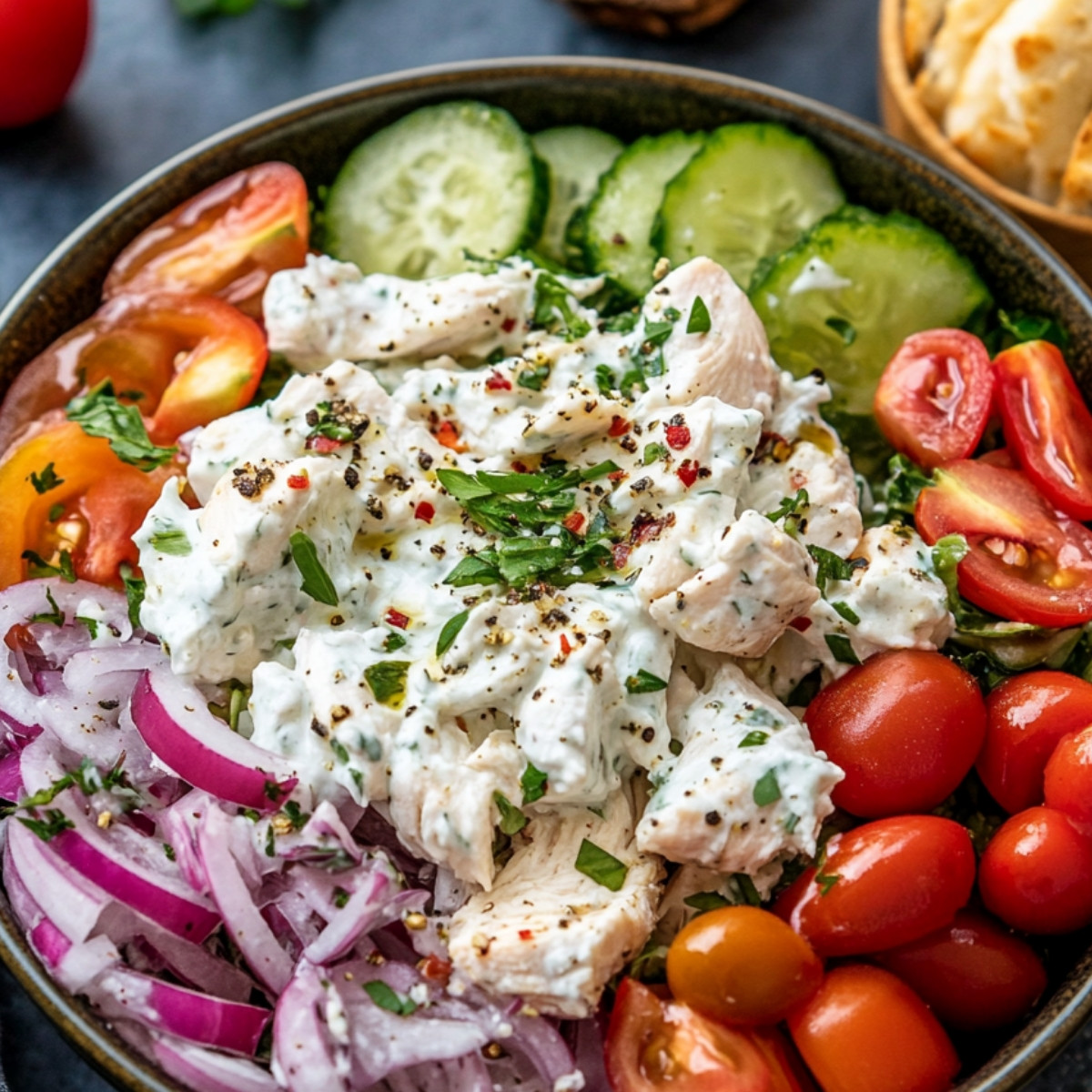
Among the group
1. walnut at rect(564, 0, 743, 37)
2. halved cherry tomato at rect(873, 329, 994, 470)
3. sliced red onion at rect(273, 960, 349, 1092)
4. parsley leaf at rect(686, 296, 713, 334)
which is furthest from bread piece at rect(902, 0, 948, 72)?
sliced red onion at rect(273, 960, 349, 1092)

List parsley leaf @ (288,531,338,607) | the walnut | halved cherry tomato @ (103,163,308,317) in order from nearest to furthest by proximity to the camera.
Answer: parsley leaf @ (288,531,338,607), halved cherry tomato @ (103,163,308,317), the walnut

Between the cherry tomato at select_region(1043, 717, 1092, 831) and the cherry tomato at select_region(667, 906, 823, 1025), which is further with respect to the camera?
the cherry tomato at select_region(1043, 717, 1092, 831)

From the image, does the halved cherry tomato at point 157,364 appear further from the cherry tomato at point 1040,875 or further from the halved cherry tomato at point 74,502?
the cherry tomato at point 1040,875

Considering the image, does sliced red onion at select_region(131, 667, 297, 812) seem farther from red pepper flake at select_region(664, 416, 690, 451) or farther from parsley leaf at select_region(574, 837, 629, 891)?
red pepper flake at select_region(664, 416, 690, 451)

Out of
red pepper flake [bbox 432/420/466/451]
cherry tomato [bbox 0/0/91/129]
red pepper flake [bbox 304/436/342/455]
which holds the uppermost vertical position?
cherry tomato [bbox 0/0/91/129]

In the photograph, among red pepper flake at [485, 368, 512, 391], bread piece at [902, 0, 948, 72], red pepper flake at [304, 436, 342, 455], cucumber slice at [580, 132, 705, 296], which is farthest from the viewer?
bread piece at [902, 0, 948, 72]

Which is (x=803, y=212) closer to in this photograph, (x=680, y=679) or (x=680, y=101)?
(x=680, y=101)
